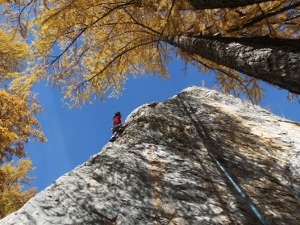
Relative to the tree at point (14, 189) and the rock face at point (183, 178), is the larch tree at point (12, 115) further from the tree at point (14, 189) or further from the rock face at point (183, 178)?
the rock face at point (183, 178)

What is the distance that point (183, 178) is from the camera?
4121 mm

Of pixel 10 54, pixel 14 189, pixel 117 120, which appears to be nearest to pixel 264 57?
pixel 117 120

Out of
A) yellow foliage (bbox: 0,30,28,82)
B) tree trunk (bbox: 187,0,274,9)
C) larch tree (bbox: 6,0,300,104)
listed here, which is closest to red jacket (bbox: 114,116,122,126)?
larch tree (bbox: 6,0,300,104)

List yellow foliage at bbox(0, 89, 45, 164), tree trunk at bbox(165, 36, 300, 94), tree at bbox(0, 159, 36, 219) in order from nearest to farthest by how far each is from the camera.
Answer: tree trunk at bbox(165, 36, 300, 94)
yellow foliage at bbox(0, 89, 45, 164)
tree at bbox(0, 159, 36, 219)

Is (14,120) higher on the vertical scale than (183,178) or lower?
higher

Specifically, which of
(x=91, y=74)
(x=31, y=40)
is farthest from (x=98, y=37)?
(x=31, y=40)

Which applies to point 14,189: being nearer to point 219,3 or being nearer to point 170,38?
point 170,38

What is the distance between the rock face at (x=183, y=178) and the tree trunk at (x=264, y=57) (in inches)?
53.6

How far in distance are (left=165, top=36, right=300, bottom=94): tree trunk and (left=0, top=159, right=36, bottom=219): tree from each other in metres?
9.24

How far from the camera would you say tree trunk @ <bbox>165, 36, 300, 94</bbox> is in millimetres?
2777

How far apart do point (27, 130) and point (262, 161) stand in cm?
761

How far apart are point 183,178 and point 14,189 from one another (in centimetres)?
1101

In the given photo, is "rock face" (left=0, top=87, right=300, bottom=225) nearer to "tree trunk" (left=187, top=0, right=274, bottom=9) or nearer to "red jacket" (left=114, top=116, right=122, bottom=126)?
"tree trunk" (left=187, top=0, right=274, bottom=9)

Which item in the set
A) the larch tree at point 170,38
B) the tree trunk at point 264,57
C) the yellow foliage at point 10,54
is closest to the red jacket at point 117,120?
the larch tree at point 170,38
